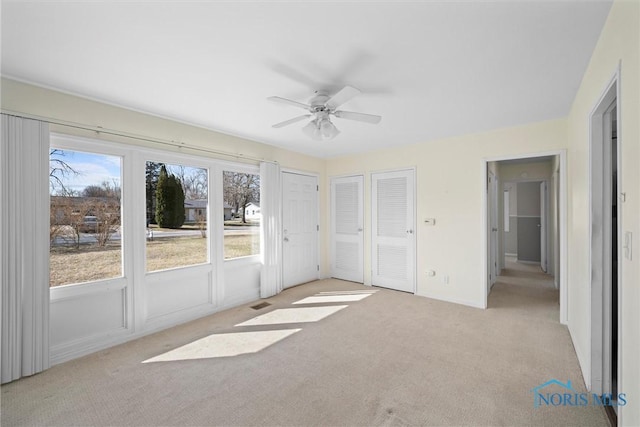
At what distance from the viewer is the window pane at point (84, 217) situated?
8.23 ft

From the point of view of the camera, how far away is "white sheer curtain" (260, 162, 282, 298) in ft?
13.9

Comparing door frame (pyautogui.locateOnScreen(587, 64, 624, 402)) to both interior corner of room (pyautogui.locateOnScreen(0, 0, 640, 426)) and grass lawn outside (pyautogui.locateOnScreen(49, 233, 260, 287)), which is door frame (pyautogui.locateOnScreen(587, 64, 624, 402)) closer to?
interior corner of room (pyautogui.locateOnScreen(0, 0, 640, 426))

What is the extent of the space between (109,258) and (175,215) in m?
0.78

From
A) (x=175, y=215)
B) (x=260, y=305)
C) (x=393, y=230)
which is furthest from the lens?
(x=393, y=230)

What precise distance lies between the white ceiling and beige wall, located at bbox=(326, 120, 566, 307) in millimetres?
627

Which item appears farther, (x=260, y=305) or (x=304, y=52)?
(x=260, y=305)

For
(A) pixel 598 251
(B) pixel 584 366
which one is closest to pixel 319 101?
(A) pixel 598 251

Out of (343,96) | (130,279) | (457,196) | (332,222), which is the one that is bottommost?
(130,279)

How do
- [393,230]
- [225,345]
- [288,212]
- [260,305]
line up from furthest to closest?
[288,212] → [393,230] → [260,305] → [225,345]

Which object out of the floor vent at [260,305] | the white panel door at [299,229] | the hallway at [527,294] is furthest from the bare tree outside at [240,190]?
the hallway at [527,294]

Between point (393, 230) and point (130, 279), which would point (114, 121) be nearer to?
point (130, 279)

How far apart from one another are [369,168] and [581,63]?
3078mm

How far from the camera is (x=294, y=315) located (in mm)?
3543

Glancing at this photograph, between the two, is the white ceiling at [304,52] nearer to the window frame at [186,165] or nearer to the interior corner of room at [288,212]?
the interior corner of room at [288,212]
